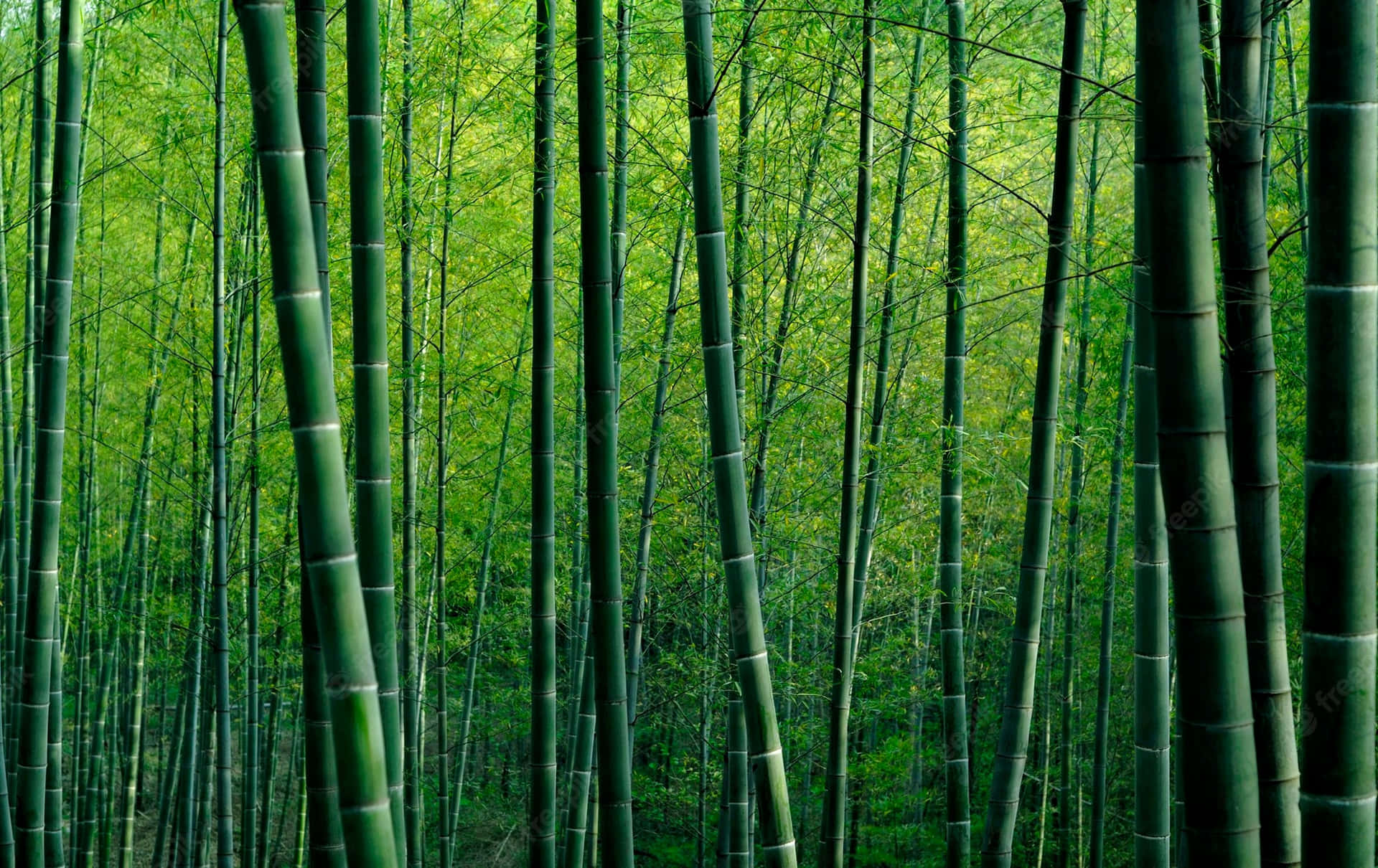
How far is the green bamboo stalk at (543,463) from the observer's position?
12.2 feet

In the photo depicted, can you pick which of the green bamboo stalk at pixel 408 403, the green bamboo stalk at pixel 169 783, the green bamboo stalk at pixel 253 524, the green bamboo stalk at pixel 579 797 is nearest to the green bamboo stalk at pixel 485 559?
the green bamboo stalk at pixel 408 403

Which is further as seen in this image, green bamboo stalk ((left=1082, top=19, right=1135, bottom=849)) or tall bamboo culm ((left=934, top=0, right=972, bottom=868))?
green bamboo stalk ((left=1082, top=19, right=1135, bottom=849))

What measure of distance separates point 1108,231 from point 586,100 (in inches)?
255

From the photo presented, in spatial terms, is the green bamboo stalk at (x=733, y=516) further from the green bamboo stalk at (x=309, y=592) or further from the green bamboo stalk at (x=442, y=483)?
the green bamboo stalk at (x=442, y=483)

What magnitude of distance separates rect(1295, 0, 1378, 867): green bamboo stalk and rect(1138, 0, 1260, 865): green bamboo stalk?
104 mm

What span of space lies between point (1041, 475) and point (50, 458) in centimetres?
299

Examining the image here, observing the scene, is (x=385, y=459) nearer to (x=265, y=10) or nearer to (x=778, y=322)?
(x=265, y=10)

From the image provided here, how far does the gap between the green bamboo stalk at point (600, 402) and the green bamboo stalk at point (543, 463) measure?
1.56ft

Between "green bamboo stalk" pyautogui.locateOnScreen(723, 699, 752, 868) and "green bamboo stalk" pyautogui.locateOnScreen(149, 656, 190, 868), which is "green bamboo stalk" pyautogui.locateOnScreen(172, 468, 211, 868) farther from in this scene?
"green bamboo stalk" pyautogui.locateOnScreen(723, 699, 752, 868)

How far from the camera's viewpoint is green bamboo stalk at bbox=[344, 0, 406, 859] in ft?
8.43

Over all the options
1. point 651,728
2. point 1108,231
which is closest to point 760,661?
point 1108,231

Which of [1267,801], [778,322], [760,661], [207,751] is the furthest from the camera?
[207,751]

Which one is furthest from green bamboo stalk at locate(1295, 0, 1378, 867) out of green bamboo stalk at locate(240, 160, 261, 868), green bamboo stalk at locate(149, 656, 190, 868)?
green bamboo stalk at locate(149, 656, 190, 868)

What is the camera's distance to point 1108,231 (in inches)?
334
